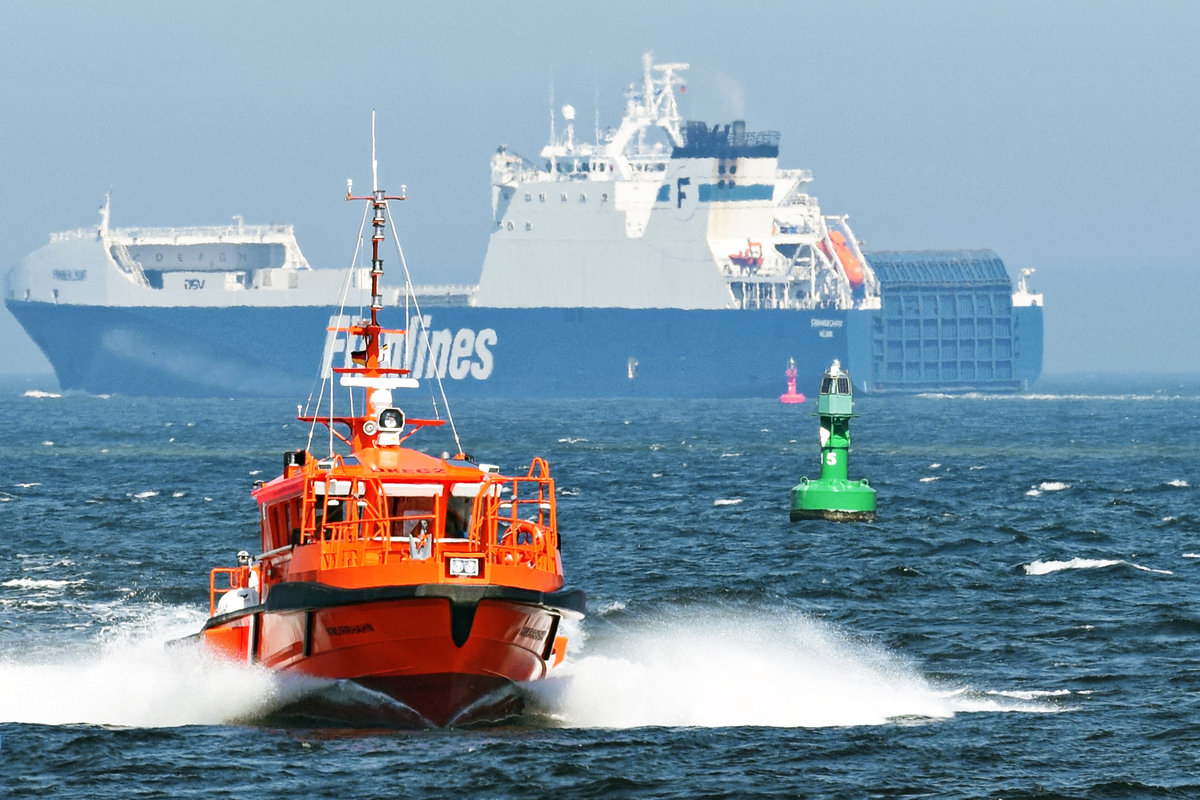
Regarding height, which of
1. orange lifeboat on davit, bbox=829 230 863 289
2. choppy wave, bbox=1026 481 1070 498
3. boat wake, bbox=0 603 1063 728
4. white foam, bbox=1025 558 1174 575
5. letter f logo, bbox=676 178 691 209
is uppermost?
letter f logo, bbox=676 178 691 209

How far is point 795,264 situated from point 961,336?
13574mm

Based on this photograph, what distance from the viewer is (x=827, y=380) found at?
44.6 metres

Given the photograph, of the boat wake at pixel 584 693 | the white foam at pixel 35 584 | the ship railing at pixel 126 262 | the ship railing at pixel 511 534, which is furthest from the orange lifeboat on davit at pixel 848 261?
the ship railing at pixel 511 534

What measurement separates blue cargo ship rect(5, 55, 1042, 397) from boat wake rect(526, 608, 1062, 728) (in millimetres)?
99275

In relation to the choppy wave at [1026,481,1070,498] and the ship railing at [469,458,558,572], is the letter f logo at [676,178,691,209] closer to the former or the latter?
the choppy wave at [1026,481,1070,498]

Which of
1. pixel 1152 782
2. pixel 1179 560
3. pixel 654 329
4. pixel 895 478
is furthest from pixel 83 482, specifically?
pixel 654 329

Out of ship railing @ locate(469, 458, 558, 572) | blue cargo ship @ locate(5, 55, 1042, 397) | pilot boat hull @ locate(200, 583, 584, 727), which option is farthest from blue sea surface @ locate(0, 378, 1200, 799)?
blue cargo ship @ locate(5, 55, 1042, 397)

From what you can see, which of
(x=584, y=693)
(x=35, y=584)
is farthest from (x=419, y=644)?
(x=35, y=584)

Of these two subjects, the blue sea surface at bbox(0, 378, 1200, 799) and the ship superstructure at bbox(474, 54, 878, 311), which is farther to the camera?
the ship superstructure at bbox(474, 54, 878, 311)

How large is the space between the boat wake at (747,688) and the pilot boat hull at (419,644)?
31.4 inches

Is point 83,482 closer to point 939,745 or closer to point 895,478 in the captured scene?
point 895,478

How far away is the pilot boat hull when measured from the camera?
1812 cm

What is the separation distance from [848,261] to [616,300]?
1583 centimetres

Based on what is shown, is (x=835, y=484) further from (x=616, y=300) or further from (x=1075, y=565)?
(x=616, y=300)
